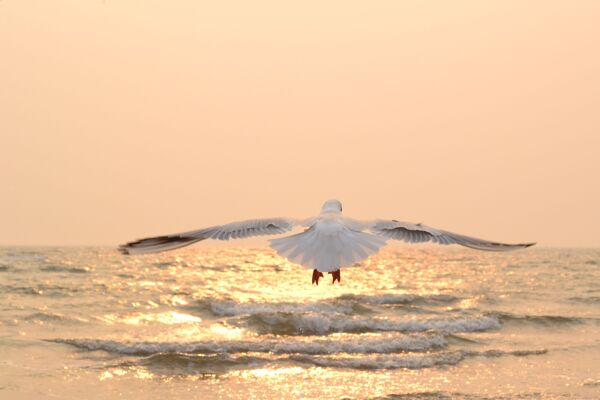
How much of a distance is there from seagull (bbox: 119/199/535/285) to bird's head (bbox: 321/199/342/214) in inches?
12.8

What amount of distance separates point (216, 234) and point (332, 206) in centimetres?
132

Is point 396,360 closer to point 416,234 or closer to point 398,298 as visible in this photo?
point 416,234

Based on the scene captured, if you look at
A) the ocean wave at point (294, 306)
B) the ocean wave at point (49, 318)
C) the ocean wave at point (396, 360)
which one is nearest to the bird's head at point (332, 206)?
the ocean wave at point (396, 360)

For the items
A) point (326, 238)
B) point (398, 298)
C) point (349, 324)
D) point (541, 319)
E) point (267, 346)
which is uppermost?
point (326, 238)

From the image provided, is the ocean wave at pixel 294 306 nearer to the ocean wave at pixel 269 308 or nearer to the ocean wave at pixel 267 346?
the ocean wave at pixel 269 308

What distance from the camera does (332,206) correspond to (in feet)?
25.5

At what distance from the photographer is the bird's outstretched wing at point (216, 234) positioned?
6.64 m

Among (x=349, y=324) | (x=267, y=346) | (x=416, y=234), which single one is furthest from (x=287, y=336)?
(x=416, y=234)

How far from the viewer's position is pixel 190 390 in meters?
15.5

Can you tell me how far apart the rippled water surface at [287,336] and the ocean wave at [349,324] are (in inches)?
2.3

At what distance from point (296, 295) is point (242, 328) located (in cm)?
845

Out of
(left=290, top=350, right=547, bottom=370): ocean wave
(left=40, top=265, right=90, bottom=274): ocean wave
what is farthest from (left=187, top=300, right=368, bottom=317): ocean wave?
(left=40, top=265, right=90, bottom=274): ocean wave

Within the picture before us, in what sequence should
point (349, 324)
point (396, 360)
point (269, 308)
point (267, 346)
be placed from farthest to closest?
1. point (269, 308)
2. point (349, 324)
3. point (267, 346)
4. point (396, 360)

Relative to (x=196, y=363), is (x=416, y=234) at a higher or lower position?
higher
